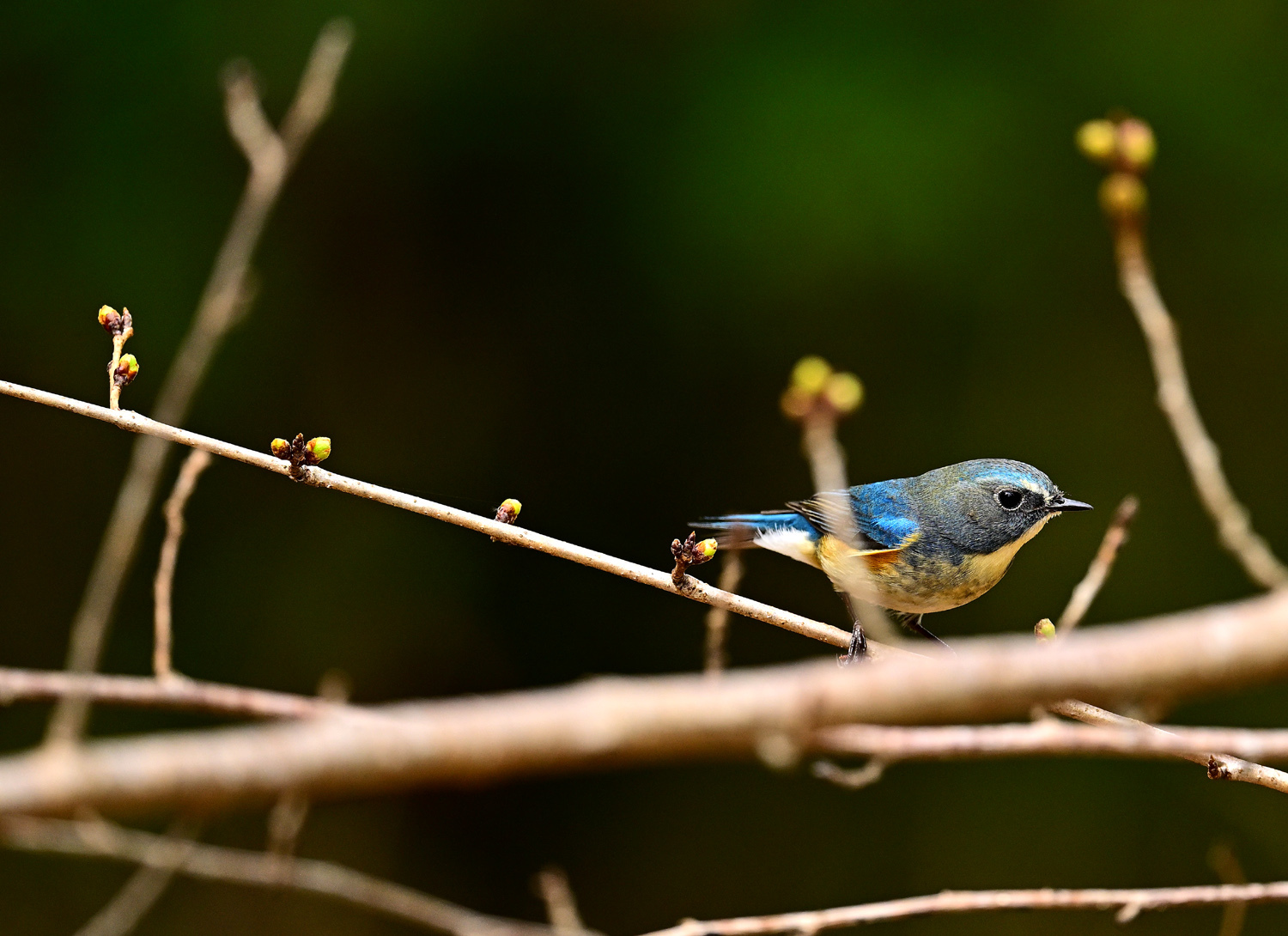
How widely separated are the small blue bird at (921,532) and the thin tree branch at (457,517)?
0.88 m

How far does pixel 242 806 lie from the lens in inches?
34.2

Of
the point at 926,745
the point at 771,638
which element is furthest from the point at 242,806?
the point at 771,638

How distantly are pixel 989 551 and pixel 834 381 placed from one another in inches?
→ 68.8

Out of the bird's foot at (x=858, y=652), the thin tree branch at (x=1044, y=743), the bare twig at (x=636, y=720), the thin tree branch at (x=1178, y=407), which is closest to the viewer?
the bare twig at (x=636, y=720)

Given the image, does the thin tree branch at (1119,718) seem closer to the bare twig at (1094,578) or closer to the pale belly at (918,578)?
the bare twig at (1094,578)

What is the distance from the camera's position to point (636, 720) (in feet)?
2.98

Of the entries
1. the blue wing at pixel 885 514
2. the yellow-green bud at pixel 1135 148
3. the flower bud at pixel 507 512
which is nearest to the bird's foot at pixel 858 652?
the blue wing at pixel 885 514

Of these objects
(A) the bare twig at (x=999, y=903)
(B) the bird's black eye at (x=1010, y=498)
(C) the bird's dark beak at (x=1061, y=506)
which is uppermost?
(B) the bird's black eye at (x=1010, y=498)

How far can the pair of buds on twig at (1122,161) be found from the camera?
1643mm

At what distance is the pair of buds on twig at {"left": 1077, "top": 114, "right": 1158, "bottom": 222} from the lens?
1.64 meters

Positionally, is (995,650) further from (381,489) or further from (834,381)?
(381,489)

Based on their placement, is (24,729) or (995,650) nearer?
(995,650)

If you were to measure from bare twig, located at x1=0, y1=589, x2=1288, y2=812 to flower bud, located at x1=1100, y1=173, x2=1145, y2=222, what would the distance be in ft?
2.65

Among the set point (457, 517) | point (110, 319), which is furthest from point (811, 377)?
point (110, 319)
